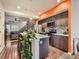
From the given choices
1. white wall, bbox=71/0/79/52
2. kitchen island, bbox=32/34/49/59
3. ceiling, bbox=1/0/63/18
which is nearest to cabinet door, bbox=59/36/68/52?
white wall, bbox=71/0/79/52

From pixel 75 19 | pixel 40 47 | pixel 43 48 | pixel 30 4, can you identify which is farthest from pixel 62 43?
pixel 30 4

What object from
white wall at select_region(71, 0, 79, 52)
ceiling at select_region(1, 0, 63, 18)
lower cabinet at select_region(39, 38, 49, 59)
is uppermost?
ceiling at select_region(1, 0, 63, 18)

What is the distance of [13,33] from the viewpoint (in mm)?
11617

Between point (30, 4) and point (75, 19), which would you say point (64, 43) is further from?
point (30, 4)

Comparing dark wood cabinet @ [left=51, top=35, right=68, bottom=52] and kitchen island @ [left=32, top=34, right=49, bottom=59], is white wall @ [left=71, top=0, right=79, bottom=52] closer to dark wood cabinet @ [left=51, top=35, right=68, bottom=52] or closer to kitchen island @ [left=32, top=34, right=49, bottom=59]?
dark wood cabinet @ [left=51, top=35, right=68, bottom=52]

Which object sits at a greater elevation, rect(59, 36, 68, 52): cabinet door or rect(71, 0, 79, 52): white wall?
Result: rect(71, 0, 79, 52): white wall

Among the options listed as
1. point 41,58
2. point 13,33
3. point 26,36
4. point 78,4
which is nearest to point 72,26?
point 78,4

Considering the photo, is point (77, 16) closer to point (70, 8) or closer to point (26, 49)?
point (70, 8)

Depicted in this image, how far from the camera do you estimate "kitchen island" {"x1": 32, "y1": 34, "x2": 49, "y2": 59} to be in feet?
10.9

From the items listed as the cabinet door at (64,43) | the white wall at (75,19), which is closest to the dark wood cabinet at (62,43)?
the cabinet door at (64,43)

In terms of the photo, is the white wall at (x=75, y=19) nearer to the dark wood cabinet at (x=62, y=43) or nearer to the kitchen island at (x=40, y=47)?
the dark wood cabinet at (x=62, y=43)

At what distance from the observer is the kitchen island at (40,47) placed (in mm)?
3334

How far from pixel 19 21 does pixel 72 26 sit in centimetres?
861

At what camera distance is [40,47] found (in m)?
3.83
